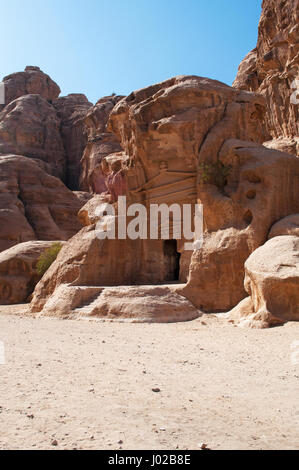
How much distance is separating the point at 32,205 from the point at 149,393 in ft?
122

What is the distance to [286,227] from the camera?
45.0 feet

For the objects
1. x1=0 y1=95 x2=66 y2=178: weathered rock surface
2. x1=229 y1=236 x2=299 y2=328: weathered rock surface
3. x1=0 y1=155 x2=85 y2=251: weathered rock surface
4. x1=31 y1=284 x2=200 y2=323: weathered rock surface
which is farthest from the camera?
x1=0 y1=95 x2=66 y2=178: weathered rock surface

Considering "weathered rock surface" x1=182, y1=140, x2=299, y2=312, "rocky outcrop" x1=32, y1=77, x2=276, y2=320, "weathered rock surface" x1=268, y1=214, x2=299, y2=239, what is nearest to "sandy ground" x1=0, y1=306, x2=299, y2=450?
"weathered rock surface" x1=268, y1=214, x2=299, y2=239

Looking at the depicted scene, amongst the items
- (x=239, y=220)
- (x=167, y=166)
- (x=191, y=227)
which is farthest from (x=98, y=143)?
(x=239, y=220)

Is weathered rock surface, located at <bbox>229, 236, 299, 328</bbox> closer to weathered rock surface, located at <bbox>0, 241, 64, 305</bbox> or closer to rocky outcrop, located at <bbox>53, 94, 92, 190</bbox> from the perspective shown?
weathered rock surface, located at <bbox>0, 241, 64, 305</bbox>

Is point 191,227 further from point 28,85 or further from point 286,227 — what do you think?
point 28,85

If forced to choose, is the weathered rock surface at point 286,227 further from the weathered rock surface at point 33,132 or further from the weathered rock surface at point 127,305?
the weathered rock surface at point 33,132

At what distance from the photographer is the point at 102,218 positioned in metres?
19.1

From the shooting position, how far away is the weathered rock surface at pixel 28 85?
59.8 m

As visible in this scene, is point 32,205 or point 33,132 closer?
point 32,205

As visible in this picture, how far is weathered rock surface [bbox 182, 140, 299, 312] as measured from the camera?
1463 cm

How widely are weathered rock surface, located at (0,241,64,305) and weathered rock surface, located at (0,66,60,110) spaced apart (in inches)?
1631

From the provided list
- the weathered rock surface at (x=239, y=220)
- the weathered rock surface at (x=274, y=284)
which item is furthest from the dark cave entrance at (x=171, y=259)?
the weathered rock surface at (x=274, y=284)

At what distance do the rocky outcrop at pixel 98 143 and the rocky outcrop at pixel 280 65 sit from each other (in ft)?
59.0
